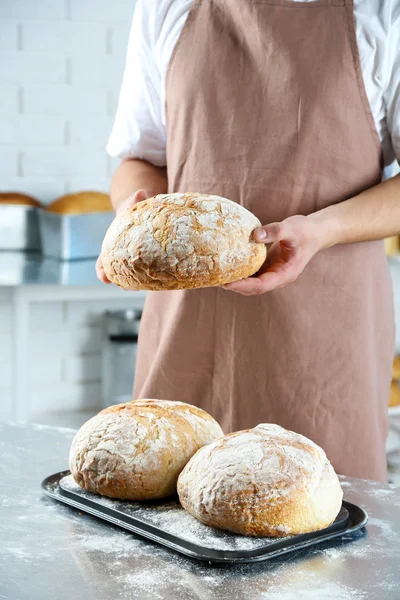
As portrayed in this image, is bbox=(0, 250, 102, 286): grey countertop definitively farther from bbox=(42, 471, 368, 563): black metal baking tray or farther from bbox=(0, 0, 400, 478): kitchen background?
bbox=(42, 471, 368, 563): black metal baking tray

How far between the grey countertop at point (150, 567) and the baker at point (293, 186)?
0.36 metres

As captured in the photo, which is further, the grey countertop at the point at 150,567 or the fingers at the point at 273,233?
the fingers at the point at 273,233

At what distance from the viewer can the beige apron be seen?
1.25m

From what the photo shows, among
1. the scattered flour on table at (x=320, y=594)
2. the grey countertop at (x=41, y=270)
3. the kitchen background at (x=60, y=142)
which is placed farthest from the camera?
the kitchen background at (x=60, y=142)

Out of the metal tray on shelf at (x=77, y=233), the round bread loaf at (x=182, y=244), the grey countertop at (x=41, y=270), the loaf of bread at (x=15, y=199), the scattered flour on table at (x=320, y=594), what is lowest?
the grey countertop at (x=41, y=270)

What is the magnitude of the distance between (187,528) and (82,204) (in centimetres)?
205

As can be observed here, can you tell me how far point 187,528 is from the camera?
2.70 ft

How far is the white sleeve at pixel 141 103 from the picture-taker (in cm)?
139

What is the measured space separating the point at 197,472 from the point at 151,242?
26cm

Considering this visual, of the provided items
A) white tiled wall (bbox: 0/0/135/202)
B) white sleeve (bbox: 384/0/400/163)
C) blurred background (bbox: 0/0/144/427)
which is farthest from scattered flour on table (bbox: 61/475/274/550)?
white tiled wall (bbox: 0/0/135/202)

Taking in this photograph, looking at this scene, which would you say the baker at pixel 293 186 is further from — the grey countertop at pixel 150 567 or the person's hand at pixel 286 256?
the grey countertop at pixel 150 567

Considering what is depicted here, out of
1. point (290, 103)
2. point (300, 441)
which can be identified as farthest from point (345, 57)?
point (300, 441)

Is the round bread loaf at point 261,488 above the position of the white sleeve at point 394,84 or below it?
below

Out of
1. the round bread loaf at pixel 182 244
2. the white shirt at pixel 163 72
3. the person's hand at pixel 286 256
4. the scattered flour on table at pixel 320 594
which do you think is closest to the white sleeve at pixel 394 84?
the white shirt at pixel 163 72
